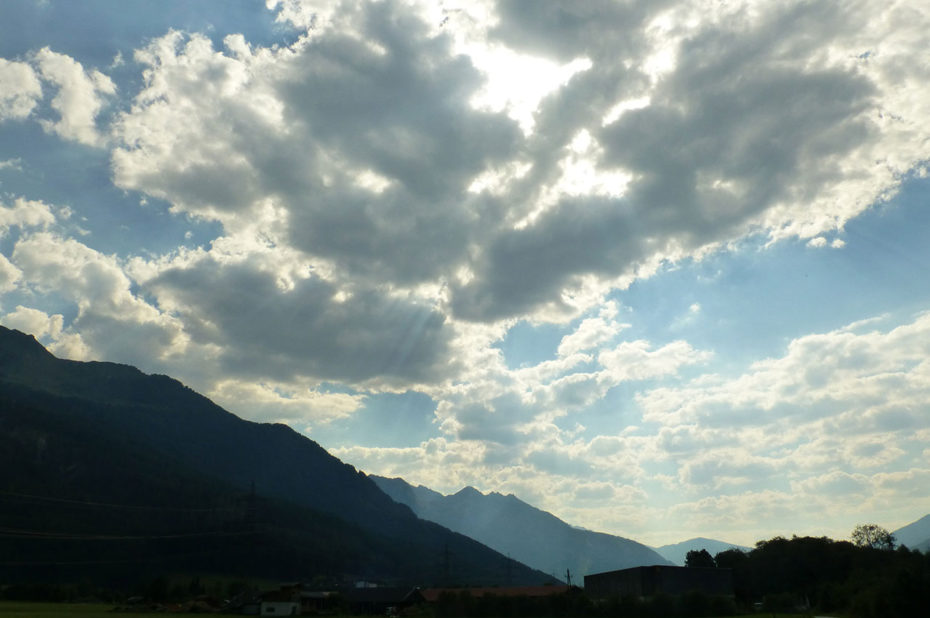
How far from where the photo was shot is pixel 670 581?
10206 cm

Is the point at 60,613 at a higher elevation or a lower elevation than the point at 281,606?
higher

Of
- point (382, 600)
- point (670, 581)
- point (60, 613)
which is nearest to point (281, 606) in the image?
point (382, 600)

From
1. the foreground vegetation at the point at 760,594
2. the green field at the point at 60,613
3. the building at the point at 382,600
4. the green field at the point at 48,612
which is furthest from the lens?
the building at the point at 382,600

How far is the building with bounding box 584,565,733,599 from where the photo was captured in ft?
331

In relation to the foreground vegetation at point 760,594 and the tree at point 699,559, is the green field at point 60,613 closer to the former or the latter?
the foreground vegetation at point 760,594

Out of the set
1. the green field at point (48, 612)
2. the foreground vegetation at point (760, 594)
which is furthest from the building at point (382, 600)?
the green field at point (48, 612)

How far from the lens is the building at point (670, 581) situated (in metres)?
101

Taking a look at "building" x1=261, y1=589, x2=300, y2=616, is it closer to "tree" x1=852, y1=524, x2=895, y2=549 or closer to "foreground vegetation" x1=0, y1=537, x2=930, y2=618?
"foreground vegetation" x1=0, y1=537, x2=930, y2=618

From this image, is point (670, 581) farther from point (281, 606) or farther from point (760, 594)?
point (281, 606)

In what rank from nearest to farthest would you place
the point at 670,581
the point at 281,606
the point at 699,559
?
the point at 670,581 → the point at 281,606 → the point at 699,559

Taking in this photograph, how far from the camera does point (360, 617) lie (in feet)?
353

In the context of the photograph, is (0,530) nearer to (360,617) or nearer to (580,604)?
(360,617)

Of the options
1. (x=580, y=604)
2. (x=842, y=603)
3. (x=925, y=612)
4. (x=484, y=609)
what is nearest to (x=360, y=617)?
(x=484, y=609)

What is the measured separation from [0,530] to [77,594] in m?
67.5
